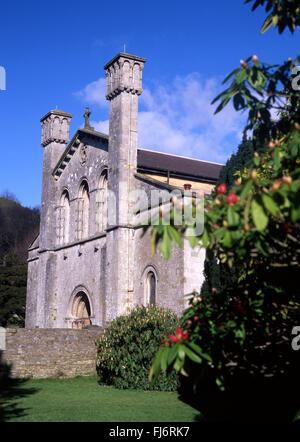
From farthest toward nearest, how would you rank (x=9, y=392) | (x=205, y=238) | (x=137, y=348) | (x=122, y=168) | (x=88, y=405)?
(x=122, y=168) → (x=137, y=348) → (x=9, y=392) → (x=88, y=405) → (x=205, y=238)

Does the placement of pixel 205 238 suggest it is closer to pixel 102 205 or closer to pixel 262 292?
pixel 262 292

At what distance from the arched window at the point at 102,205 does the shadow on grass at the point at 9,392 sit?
329 inches

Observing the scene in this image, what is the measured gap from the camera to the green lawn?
10.1 m

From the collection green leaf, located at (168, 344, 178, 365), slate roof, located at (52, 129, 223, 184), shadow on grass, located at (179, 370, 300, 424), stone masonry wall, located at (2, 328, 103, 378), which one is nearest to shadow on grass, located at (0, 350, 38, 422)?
stone masonry wall, located at (2, 328, 103, 378)

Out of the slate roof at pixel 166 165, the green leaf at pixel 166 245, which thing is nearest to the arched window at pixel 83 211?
the slate roof at pixel 166 165

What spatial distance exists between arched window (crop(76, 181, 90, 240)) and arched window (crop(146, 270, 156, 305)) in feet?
20.4

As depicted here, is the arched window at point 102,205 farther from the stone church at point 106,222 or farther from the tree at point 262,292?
the tree at point 262,292

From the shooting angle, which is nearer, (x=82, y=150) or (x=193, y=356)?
(x=193, y=356)

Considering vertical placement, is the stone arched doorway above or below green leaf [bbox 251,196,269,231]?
Result: below

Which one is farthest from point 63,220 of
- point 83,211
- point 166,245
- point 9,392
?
point 166,245

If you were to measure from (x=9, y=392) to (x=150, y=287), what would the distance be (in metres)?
7.25

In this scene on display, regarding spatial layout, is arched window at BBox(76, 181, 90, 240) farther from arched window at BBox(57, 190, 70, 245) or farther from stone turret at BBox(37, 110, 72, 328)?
stone turret at BBox(37, 110, 72, 328)

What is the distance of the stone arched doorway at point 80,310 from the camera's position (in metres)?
24.0

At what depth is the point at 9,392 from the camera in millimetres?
14016
